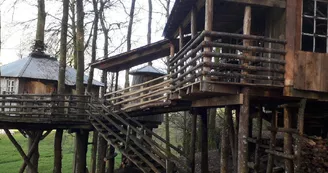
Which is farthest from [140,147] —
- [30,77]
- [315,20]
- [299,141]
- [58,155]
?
[30,77]

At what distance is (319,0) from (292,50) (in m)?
1.68

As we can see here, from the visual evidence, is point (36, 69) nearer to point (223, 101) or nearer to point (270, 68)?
point (223, 101)

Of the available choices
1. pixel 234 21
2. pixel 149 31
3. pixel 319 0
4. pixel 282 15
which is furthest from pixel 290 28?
pixel 149 31

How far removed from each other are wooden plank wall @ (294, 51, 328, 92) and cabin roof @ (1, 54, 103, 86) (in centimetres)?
1421

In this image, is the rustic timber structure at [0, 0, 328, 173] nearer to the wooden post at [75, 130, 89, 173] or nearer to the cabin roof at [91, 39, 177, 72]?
the cabin roof at [91, 39, 177, 72]

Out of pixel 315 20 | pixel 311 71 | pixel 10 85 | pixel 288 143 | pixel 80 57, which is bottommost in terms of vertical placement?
pixel 288 143

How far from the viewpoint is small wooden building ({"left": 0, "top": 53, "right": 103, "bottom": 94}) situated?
1819 cm

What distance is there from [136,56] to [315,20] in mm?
8304

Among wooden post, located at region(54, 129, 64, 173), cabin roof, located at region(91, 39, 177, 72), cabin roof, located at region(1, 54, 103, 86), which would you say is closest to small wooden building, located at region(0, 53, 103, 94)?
cabin roof, located at region(1, 54, 103, 86)

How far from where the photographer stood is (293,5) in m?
8.55

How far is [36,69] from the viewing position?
18.9m

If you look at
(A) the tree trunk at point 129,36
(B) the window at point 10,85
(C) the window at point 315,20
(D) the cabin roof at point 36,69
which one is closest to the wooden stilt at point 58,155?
(D) the cabin roof at point 36,69

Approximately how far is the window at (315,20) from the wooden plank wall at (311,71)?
13.8 inches

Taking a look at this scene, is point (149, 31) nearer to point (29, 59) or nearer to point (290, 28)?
point (29, 59)
